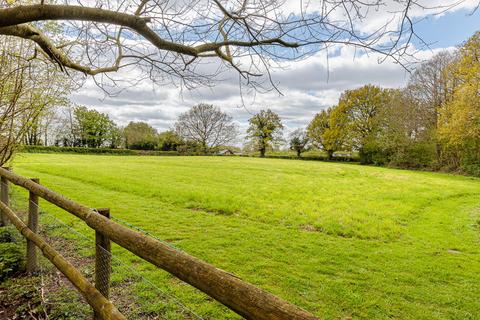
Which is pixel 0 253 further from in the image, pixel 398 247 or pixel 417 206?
pixel 417 206

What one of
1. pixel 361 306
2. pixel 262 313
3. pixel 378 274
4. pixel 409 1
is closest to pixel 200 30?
pixel 409 1

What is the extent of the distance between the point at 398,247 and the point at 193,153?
51.2m

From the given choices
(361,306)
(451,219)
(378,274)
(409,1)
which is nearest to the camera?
(409,1)

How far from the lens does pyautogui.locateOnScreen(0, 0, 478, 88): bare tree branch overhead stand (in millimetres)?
2775

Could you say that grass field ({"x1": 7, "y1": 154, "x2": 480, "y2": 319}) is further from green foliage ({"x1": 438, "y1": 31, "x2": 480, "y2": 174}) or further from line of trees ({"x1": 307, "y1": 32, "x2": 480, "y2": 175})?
line of trees ({"x1": 307, "y1": 32, "x2": 480, "y2": 175})

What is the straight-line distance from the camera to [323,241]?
7.16m

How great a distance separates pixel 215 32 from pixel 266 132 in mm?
54913

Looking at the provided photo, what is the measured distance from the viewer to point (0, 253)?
4.75m

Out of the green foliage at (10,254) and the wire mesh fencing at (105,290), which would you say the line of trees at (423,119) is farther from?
the green foliage at (10,254)

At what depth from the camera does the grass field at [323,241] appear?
437 centimetres

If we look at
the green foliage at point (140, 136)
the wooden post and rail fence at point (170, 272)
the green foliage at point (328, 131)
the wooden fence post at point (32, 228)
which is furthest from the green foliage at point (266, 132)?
the wooden post and rail fence at point (170, 272)

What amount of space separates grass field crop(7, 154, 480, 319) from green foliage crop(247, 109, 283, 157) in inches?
1746

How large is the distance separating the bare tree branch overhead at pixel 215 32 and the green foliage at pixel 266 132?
52.8 m

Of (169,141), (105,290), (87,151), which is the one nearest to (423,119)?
(105,290)
